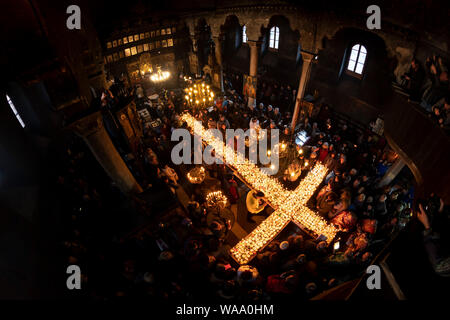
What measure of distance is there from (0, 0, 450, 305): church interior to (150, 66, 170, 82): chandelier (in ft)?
13.0

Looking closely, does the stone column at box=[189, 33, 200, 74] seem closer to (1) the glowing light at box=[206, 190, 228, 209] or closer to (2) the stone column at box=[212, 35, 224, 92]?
(2) the stone column at box=[212, 35, 224, 92]

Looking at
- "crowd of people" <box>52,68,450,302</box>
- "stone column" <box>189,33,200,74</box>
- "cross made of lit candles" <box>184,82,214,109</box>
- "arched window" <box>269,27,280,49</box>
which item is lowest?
"crowd of people" <box>52,68,450,302</box>

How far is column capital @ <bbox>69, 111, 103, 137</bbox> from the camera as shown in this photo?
675cm

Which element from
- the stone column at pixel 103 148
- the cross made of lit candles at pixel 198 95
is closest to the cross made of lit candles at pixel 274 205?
the stone column at pixel 103 148

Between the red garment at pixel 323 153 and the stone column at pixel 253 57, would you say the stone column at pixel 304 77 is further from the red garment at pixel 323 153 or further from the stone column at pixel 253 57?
the red garment at pixel 323 153

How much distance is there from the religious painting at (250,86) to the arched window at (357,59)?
5789 mm

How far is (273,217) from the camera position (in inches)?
335

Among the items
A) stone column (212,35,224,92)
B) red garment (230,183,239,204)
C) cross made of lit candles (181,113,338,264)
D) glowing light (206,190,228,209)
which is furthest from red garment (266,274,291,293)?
stone column (212,35,224,92)

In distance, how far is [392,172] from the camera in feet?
32.1

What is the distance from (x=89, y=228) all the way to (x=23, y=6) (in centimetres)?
686

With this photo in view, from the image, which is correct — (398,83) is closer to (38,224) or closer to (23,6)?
(23,6)

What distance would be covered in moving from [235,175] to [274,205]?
2357 mm

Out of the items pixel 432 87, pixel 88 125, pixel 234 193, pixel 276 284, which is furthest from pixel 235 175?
pixel 432 87
